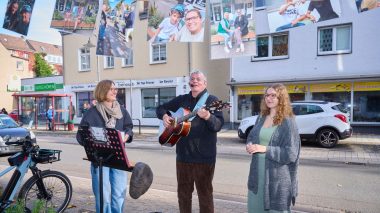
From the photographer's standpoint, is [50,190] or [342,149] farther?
[342,149]

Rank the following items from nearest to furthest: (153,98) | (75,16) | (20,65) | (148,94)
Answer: (75,16) < (153,98) < (148,94) < (20,65)

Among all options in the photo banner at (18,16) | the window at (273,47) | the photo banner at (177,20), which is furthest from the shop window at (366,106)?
the photo banner at (18,16)

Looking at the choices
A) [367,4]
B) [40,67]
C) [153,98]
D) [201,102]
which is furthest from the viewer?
[40,67]

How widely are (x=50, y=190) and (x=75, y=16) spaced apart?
2.98 m

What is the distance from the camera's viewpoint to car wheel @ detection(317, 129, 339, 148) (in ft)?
38.4

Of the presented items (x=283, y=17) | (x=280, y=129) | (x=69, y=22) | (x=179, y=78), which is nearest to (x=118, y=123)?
(x=280, y=129)

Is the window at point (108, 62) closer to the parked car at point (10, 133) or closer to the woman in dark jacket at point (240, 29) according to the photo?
the parked car at point (10, 133)

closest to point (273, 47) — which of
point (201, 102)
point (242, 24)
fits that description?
point (242, 24)

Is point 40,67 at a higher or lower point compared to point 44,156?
higher

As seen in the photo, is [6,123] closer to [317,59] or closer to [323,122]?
[323,122]

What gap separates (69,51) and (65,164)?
1883 cm

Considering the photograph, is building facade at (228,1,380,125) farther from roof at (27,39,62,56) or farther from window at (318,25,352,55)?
roof at (27,39,62,56)

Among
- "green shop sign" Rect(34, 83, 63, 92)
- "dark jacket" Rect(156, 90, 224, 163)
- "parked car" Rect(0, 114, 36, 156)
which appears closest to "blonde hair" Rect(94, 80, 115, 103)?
"dark jacket" Rect(156, 90, 224, 163)

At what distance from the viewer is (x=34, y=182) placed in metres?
4.41
